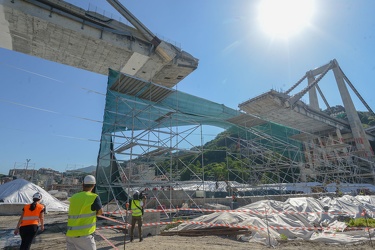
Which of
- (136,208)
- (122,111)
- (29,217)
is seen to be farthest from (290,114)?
(29,217)

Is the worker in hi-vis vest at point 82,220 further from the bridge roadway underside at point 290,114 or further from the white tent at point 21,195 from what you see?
the bridge roadway underside at point 290,114

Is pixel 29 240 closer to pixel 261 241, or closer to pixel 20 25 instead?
pixel 261 241

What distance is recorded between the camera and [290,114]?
26797 mm

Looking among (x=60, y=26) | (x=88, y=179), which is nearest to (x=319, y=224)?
(x=88, y=179)

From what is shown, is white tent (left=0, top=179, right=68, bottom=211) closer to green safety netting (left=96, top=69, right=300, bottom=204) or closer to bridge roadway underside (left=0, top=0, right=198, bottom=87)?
green safety netting (left=96, top=69, right=300, bottom=204)

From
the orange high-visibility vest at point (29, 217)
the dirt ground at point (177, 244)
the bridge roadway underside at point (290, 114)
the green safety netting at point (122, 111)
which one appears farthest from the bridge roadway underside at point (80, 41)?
the orange high-visibility vest at point (29, 217)

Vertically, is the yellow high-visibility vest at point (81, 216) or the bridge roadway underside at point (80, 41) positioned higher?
the bridge roadway underside at point (80, 41)

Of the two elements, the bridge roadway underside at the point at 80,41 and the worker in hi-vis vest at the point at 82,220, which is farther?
the bridge roadway underside at the point at 80,41

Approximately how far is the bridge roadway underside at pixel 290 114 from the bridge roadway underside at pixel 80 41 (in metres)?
9.81

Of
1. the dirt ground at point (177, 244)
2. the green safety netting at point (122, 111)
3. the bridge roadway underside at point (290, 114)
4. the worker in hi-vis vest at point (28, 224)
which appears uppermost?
the bridge roadway underside at point (290, 114)

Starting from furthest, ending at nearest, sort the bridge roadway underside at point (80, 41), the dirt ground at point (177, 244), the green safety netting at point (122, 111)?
1. the bridge roadway underside at point (80, 41)
2. the green safety netting at point (122, 111)
3. the dirt ground at point (177, 244)

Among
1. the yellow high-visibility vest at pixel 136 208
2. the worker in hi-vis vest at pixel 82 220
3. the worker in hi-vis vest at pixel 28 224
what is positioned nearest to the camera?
the worker in hi-vis vest at pixel 82 220

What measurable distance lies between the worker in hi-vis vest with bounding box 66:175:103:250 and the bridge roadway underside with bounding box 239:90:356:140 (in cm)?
2172

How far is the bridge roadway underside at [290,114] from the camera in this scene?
23.5 meters
